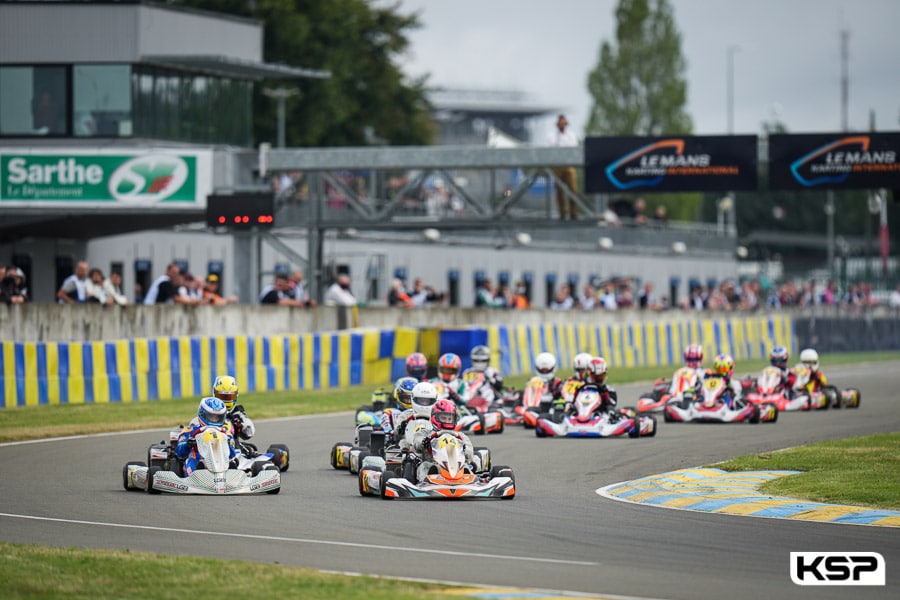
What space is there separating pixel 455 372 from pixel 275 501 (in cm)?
798

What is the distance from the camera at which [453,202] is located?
46.0 m

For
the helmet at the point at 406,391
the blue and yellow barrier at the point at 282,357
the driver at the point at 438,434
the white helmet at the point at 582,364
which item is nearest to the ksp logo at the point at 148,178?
the blue and yellow barrier at the point at 282,357

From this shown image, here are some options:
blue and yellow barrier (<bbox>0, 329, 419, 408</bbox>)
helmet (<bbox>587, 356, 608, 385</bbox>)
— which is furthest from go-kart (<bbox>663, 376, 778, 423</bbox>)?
blue and yellow barrier (<bbox>0, 329, 419, 408</bbox>)

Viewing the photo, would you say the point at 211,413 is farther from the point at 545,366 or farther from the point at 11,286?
the point at 11,286

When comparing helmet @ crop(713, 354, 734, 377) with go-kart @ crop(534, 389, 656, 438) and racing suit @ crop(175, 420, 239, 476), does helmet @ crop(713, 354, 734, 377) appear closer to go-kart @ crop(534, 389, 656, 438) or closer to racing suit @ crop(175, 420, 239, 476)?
go-kart @ crop(534, 389, 656, 438)

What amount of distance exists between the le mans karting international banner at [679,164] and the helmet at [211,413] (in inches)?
707

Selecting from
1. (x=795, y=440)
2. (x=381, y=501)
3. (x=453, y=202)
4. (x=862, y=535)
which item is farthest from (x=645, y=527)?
(x=453, y=202)

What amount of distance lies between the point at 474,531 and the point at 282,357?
652 inches

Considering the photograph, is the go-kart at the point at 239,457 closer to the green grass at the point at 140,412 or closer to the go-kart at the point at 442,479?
the go-kart at the point at 442,479

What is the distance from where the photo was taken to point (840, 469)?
17234 millimetres

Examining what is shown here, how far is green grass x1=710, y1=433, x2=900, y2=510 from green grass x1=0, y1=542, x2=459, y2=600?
6046mm

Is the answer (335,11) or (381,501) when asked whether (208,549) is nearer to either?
(381,501)

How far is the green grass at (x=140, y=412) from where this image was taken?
2181 centimetres

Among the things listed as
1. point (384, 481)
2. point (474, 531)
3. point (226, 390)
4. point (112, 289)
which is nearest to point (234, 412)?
point (226, 390)
